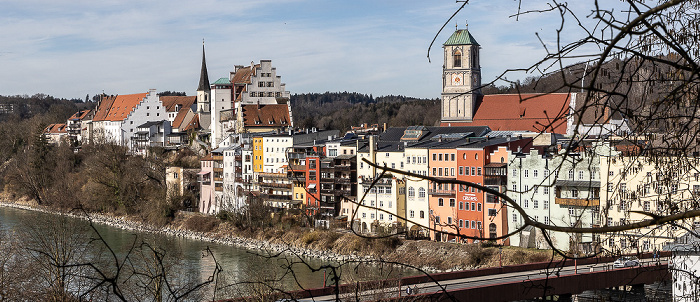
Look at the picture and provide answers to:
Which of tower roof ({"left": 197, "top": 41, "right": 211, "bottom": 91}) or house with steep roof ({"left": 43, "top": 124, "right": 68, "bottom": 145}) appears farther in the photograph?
house with steep roof ({"left": 43, "top": 124, "right": 68, "bottom": 145})

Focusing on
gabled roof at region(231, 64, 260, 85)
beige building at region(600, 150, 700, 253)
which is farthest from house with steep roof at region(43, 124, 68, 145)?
beige building at region(600, 150, 700, 253)

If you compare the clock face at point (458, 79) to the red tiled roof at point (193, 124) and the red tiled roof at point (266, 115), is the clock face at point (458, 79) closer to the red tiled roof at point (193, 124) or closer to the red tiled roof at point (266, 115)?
the red tiled roof at point (266, 115)

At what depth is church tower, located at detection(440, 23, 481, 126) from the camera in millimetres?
30000

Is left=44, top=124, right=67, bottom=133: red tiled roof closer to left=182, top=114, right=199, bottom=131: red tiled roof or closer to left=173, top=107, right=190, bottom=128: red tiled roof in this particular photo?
left=173, top=107, right=190, bottom=128: red tiled roof

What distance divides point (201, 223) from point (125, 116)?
604 inches

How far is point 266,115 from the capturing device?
30.3 metres

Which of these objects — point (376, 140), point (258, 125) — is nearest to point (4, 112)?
point (258, 125)

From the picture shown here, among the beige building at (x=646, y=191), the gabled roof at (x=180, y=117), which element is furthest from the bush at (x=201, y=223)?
the beige building at (x=646, y=191)

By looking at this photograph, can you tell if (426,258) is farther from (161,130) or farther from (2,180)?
(2,180)

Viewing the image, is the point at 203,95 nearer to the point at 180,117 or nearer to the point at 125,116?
the point at 180,117

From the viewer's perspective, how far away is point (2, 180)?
113ft

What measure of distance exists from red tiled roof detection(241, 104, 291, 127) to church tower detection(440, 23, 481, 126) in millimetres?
6172

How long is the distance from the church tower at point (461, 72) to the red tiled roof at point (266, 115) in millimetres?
6172

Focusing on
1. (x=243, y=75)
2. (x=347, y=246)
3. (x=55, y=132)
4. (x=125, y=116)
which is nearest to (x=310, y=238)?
(x=347, y=246)
